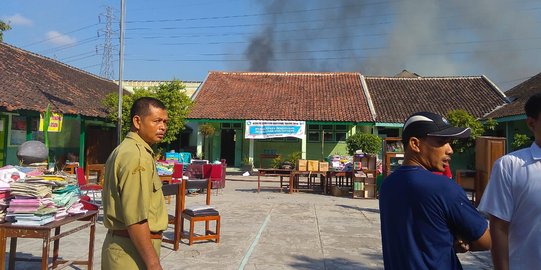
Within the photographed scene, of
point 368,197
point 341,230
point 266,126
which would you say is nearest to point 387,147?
point 368,197

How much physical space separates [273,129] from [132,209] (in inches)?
718

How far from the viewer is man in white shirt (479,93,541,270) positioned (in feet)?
7.16

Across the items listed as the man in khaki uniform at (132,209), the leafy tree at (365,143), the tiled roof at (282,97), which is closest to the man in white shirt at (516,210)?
the man in khaki uniform at (132,209)

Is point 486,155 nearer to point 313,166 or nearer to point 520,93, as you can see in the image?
point 313,166

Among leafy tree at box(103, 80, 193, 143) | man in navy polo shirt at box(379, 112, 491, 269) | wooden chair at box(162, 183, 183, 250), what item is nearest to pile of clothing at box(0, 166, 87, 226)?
wooden chair at box(162, 183, 183, 250)

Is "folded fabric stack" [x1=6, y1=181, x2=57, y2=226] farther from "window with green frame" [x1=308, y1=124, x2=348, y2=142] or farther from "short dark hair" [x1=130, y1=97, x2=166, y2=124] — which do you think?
"window with green frame" [x1=308, y1=124, x2=348, y2=142]

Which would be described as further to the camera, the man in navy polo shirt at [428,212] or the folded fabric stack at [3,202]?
the folded fabric stack at [3,202]

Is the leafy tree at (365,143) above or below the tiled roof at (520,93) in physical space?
below

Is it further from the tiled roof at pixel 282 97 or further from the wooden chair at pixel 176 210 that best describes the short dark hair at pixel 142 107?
the tiled roof at pixel 282 97

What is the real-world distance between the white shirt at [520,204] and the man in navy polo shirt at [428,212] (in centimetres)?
54

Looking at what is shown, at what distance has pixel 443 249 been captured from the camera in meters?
1.78

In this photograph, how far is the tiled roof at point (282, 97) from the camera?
840 inches

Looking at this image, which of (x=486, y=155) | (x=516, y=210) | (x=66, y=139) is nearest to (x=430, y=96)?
(x=486, y=155)

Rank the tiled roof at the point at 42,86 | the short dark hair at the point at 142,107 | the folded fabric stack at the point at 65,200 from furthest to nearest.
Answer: the tiled roof at the point at 42,86 → the folded fabric stack at the point at 65,200 → the short dark hair at the point at 142,107
